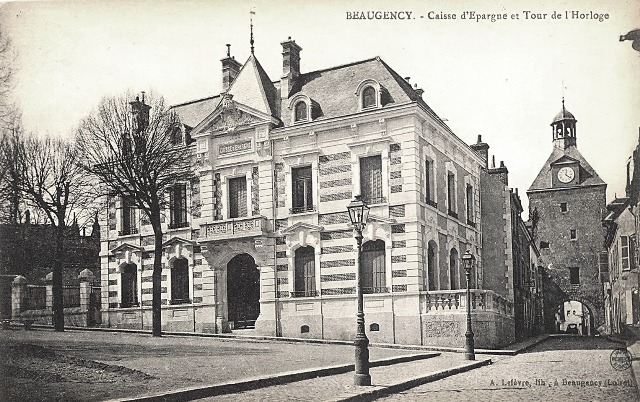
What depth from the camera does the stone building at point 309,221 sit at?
2420cm

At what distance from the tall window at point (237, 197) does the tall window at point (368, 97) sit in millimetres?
5773

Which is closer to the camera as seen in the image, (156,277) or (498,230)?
(156,277)

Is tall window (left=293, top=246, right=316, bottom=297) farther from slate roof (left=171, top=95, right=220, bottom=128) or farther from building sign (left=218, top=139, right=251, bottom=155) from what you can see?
slate roof (left=171, top=95, right=220, bottom=128)

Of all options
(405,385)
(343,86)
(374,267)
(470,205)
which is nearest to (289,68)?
(343,86)

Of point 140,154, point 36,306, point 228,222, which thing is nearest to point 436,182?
point 228,222

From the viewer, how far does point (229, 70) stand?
2894cm

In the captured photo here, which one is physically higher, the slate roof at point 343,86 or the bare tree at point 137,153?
the slate roof at point 343,86

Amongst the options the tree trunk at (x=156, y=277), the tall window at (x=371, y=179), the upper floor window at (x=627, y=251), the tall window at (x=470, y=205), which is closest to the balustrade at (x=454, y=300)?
the tall window at (x=371, y=179)

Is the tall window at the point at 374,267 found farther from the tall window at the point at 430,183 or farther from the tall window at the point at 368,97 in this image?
the tall window at the point at 368,97

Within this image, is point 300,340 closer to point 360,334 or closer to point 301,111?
point 301,111

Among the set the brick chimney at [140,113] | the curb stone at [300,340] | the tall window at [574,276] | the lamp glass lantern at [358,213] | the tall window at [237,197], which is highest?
the brick chimney at [140,113]

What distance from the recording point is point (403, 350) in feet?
73.0

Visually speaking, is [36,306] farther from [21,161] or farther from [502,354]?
[502,354]

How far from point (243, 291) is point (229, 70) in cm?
926
